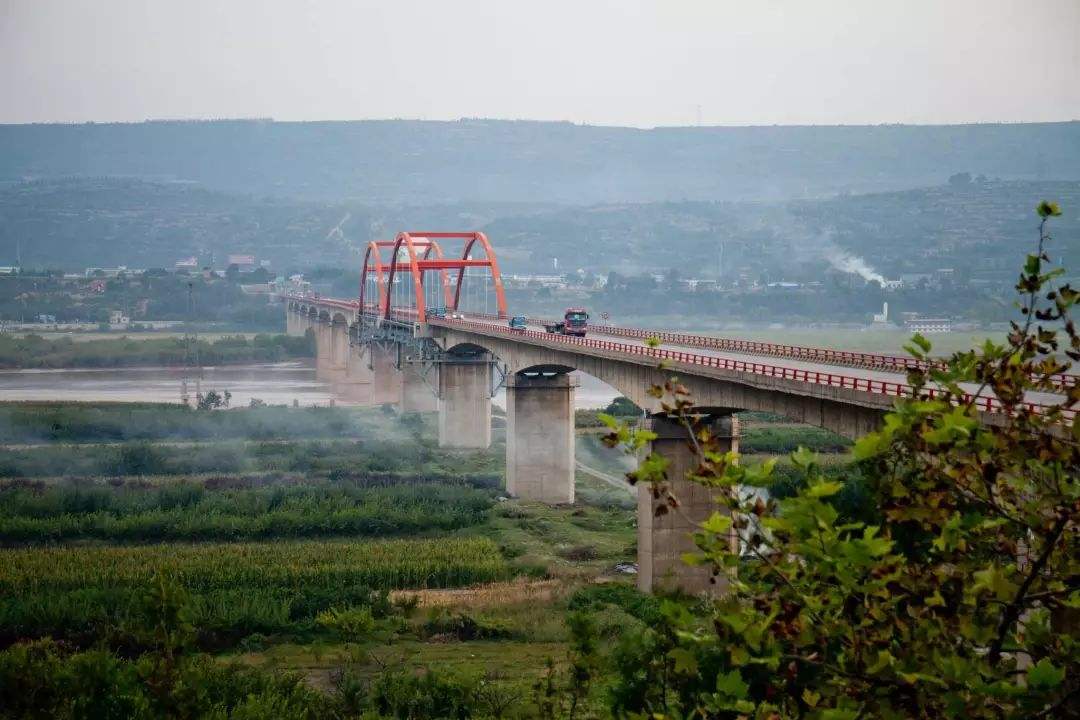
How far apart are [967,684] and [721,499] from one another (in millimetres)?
2065

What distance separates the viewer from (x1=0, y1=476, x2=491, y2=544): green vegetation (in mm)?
57469

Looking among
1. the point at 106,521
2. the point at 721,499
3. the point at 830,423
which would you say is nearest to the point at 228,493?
the point at 106,521

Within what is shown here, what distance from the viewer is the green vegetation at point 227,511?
57.5 m

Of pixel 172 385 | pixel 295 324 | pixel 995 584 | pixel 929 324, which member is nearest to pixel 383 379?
pixel 172 385

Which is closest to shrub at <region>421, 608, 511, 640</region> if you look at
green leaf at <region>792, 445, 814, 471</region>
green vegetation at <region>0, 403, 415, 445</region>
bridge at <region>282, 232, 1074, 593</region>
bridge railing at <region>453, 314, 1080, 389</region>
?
bridge at <region>282, 232, 1074, 593</region>

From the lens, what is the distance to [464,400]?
290 feet

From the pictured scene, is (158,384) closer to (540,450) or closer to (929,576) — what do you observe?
(540,450)

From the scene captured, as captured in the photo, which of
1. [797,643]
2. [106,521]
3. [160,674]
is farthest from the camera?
[106,521]

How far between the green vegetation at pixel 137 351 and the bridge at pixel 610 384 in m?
38.5

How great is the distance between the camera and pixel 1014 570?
9.78 meters

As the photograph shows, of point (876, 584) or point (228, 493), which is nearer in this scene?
point (876, 584)

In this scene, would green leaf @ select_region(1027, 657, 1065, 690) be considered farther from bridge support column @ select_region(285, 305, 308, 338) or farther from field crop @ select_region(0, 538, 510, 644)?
bridge support column @ select_region(285, 305, 308, 338)

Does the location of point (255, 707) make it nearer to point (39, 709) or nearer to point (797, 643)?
point (39, 709)

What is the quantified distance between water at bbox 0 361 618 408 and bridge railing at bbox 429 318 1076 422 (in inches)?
1578
